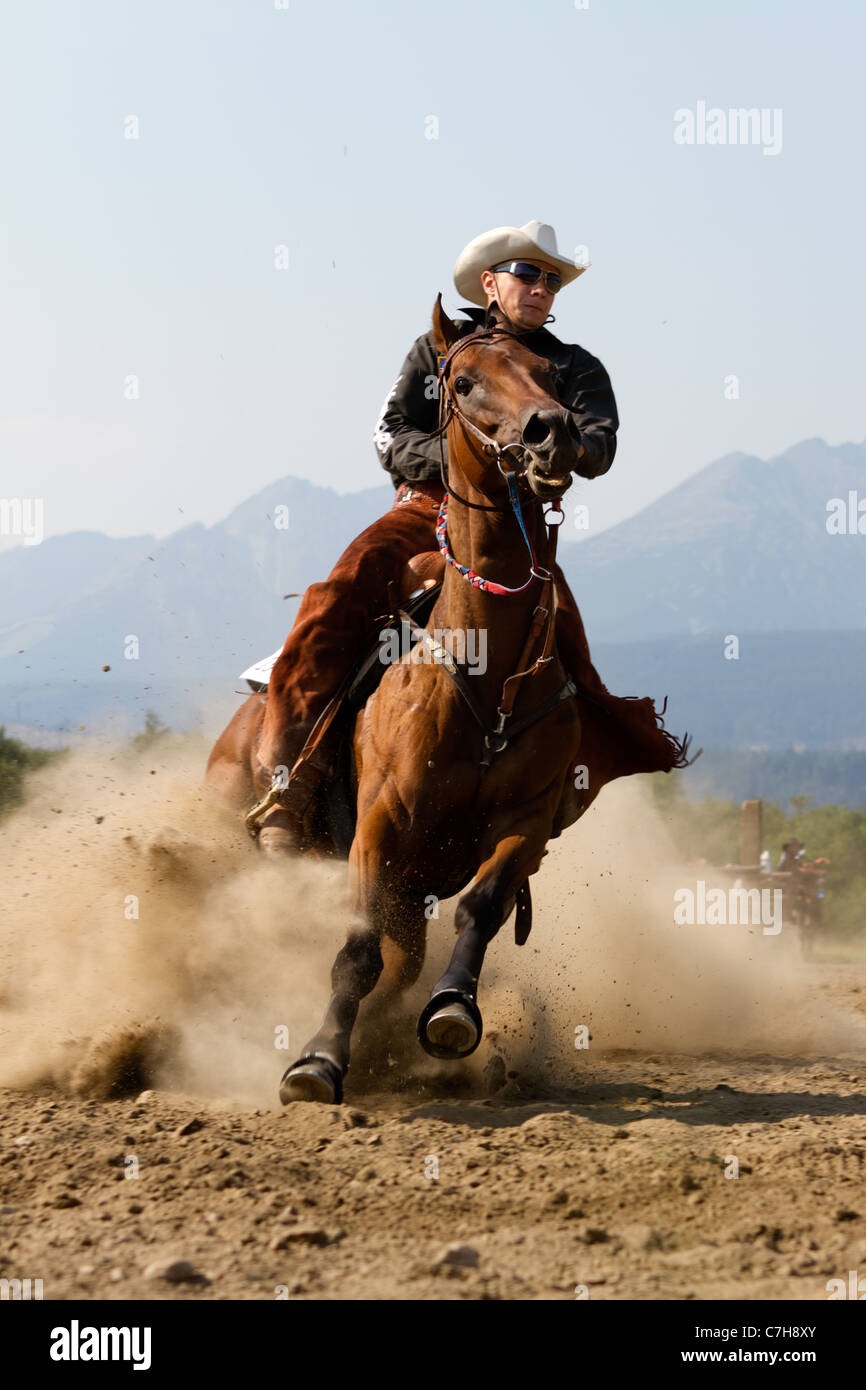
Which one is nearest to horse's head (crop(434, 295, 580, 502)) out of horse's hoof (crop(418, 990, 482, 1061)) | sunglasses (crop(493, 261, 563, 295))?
sunglasses (crop(493, 261, 563, 295))

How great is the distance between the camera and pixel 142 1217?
4.64 metres

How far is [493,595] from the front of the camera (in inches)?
248

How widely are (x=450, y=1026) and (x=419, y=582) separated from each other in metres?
2.24

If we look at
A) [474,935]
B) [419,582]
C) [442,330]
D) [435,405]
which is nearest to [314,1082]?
[474,935]

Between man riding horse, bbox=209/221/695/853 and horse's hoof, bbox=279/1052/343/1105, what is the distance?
143 centimetres

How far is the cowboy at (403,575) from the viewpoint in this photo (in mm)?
7012

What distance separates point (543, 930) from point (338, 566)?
14.2 feet

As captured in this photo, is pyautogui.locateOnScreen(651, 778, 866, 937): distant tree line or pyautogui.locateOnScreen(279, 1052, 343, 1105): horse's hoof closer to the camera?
pyautogui.locateOnScreen(279, 1052, 343, 1105): horse's hoof

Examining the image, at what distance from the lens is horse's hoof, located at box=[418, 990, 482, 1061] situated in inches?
228

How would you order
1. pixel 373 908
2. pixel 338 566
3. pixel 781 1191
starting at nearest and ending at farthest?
1. pixel 781 1191
2. pixel 373 908
3. pixel 338 566

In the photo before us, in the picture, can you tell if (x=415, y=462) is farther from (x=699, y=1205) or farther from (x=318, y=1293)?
(x=318, y=1293)

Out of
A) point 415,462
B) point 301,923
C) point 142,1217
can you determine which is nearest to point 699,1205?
point 142,1217

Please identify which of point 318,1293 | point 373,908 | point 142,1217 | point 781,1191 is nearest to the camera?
point 318,1293

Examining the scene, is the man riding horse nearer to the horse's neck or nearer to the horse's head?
the horse's head
